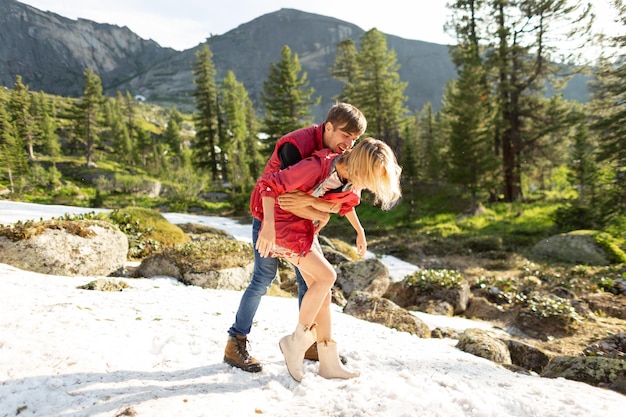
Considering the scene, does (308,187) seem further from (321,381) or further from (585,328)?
(585,328)

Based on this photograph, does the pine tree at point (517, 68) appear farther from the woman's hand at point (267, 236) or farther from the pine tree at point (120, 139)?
the pine tree at point (120, 139)

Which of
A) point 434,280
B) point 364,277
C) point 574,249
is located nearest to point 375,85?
point 574,249

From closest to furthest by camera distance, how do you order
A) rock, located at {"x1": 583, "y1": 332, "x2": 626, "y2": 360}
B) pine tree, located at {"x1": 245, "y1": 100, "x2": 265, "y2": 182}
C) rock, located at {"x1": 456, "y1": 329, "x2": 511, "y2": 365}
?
rock, located at {"x1": 456, "y1": 329, "x2": 511, "y2": 365} → rock, located at {"x1": 583, "y1": 332, "x2": 626, "y2": 360} → pine tree, located at {"x1": 245, "y1": 100, "x2": 265, "y2": 182}

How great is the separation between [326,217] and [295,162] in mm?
558

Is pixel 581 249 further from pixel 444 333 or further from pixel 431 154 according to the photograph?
pixel 431 154

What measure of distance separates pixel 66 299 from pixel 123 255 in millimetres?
2970

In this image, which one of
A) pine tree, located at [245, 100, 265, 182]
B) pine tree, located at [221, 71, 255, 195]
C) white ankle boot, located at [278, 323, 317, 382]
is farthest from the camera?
pine tree, located at [245, 100, 265, 182]

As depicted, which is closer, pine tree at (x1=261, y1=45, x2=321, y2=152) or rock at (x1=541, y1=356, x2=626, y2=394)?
rock at (x1=541, y1=356, x2=626, y2=394)

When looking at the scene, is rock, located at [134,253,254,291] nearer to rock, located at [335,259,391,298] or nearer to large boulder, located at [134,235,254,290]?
large boulder, located at [134,235,254,290]

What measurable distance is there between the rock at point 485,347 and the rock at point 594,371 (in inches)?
30.1

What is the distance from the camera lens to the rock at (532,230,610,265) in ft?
42.7

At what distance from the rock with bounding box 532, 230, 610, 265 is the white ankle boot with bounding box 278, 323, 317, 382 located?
14.4 metres

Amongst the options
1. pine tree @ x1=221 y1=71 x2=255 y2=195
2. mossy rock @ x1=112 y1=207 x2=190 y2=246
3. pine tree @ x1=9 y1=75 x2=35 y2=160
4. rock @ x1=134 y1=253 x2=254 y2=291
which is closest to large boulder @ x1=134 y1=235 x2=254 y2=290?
rock @ x1=134 y1=253 x2=254 y2=291

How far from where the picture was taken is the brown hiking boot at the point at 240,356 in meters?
3.32
